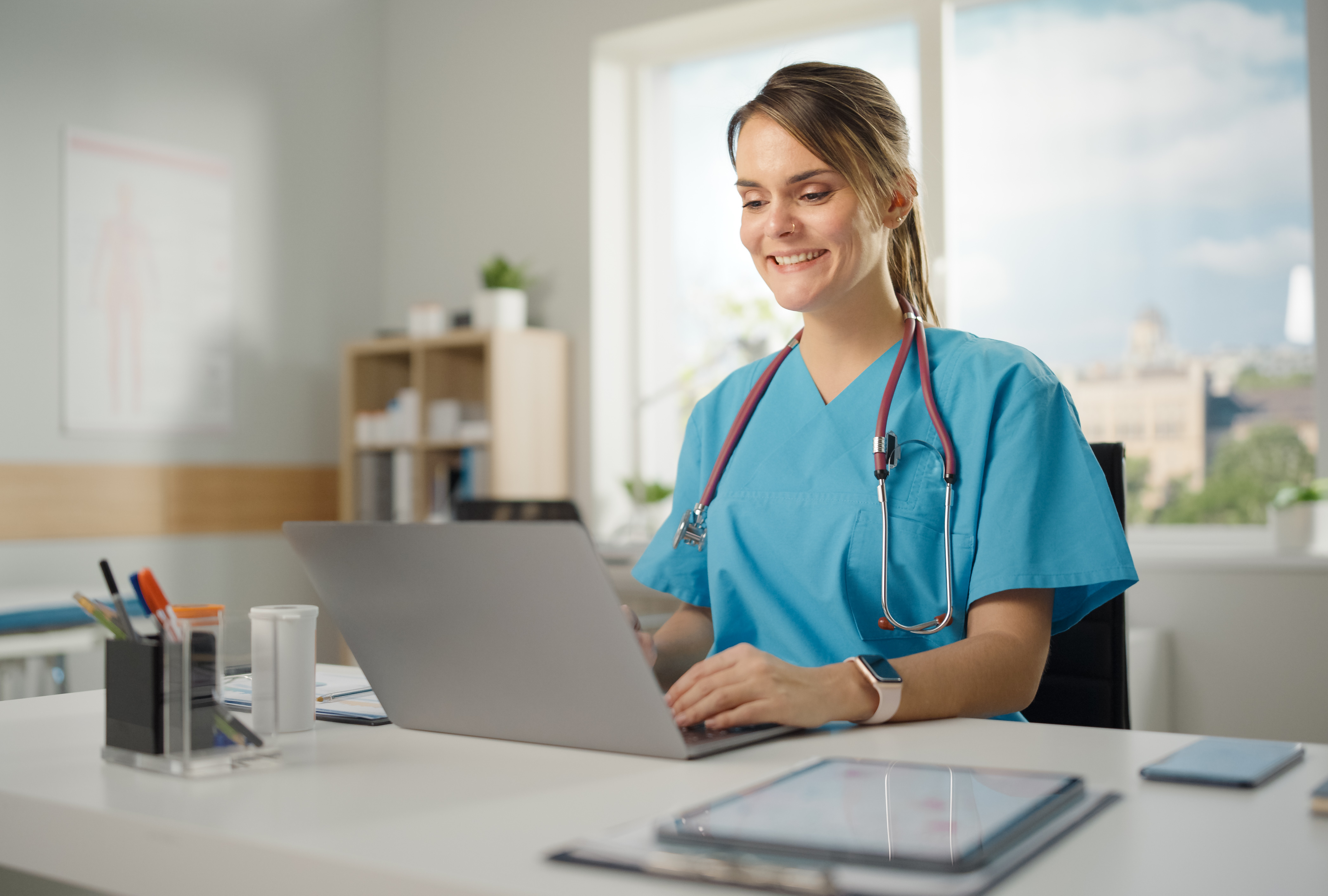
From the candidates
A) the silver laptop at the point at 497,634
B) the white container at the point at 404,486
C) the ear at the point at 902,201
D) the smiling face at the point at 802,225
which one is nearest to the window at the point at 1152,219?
the white container at the point at 404,486

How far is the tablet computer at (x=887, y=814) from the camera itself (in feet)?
1.85

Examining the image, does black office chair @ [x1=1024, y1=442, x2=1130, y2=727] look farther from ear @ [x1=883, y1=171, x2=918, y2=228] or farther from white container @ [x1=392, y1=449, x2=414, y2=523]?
white container @ [x1=392, y1=449, x2=414, y2=523]

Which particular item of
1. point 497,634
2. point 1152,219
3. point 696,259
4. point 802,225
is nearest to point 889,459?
point 802,225

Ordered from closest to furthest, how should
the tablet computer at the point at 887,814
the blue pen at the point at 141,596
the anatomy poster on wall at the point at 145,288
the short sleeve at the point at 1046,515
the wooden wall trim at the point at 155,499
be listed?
the tablet computer at the point at 887,814, the blue pen at the point at 141,596, the short sleeve at the point at 1046,515, the wooden wall trim at the point at 155,499, the anatomy poster on wall at the point at 145,288

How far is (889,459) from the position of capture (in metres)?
1.21

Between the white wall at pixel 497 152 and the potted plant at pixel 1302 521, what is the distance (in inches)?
82.6

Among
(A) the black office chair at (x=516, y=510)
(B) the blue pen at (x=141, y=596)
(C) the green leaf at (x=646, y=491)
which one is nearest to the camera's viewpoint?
(B) the blue pen at (x=141, y=596)

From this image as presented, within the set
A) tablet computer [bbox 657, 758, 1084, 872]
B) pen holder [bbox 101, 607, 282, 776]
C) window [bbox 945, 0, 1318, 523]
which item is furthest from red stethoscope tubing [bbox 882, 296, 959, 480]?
window [bbox 945, 0, 1318, 523]

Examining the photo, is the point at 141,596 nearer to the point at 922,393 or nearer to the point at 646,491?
the point at 922,393

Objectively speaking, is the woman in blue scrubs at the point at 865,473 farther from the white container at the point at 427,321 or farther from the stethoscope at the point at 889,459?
the white container at the point at 427,321

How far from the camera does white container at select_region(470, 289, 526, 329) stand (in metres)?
3.89

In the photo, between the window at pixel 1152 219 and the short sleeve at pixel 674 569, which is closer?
the short sleeve at pixel 674 569

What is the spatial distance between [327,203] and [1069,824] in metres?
4.23

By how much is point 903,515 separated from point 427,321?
306 centimetres
